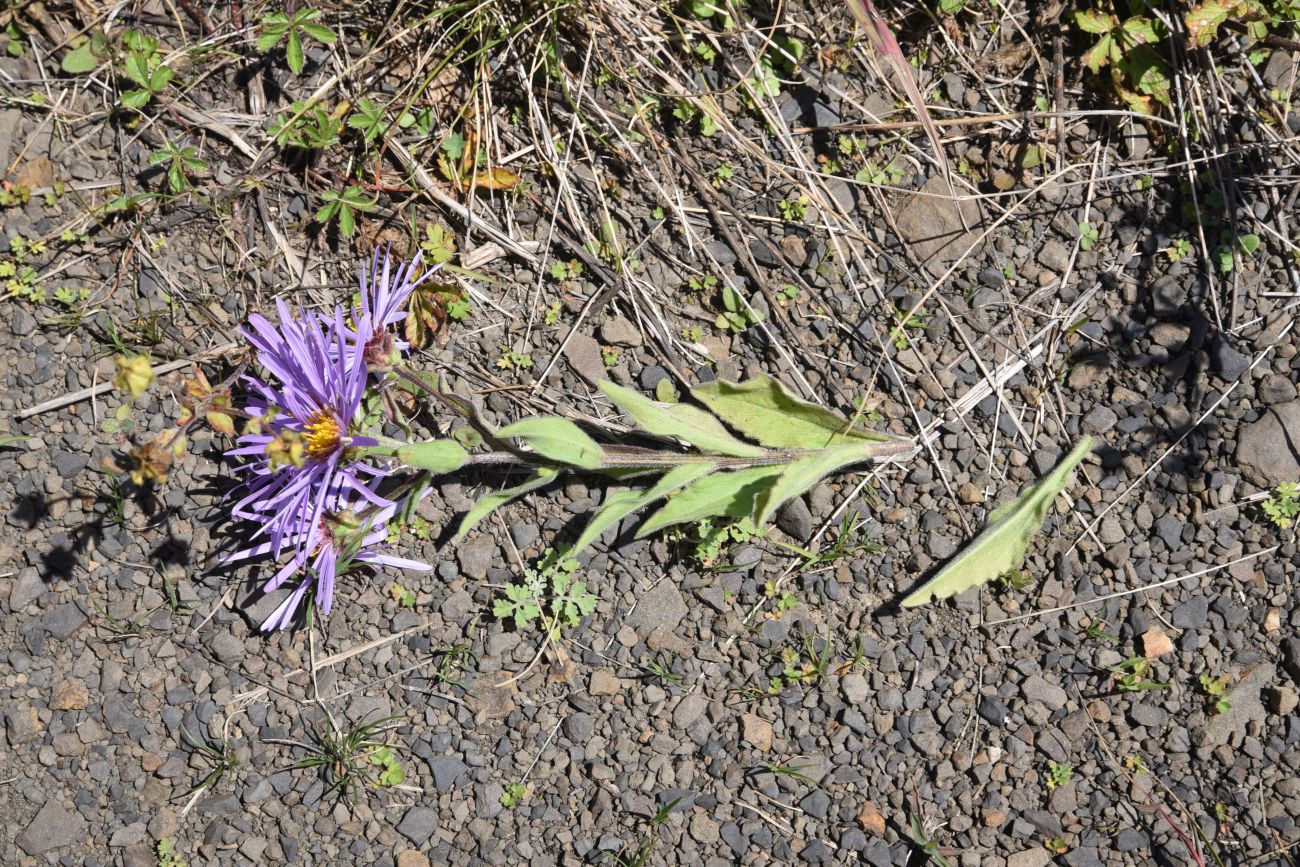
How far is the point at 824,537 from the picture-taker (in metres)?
2.43

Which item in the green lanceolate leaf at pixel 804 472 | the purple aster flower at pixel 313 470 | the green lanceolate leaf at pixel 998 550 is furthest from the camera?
the green lanceolate leaf at pixel 998 550

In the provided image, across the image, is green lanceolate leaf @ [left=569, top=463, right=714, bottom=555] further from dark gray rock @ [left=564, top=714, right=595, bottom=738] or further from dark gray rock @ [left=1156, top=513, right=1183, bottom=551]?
dark gray rock @ [left=1156, top=513, right=1183, bottom=551]

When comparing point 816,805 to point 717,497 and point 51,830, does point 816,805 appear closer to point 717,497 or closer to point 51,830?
point 717,497

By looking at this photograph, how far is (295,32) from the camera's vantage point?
7.66 feet

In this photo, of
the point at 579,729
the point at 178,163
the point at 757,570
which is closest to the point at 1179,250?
the point at 757,570

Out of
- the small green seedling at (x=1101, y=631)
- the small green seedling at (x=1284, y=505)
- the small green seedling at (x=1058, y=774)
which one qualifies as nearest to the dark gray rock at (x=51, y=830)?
the small green seedling at (x=1058, y=774)

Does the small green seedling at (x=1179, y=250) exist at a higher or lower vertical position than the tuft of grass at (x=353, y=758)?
higher

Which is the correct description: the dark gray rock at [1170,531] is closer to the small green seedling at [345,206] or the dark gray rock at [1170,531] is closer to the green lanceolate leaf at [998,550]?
the green lanceolate leaf at [998,550]

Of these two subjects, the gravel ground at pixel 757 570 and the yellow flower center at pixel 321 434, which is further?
the gravel ground at pixel 757 570

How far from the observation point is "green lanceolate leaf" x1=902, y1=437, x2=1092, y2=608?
230cm

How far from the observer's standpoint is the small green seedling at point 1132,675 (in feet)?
7.73

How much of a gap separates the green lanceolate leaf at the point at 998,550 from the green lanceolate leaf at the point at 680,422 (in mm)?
528

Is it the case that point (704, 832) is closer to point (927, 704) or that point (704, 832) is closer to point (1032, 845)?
point (927, 704)

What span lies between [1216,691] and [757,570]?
44.5 inches
